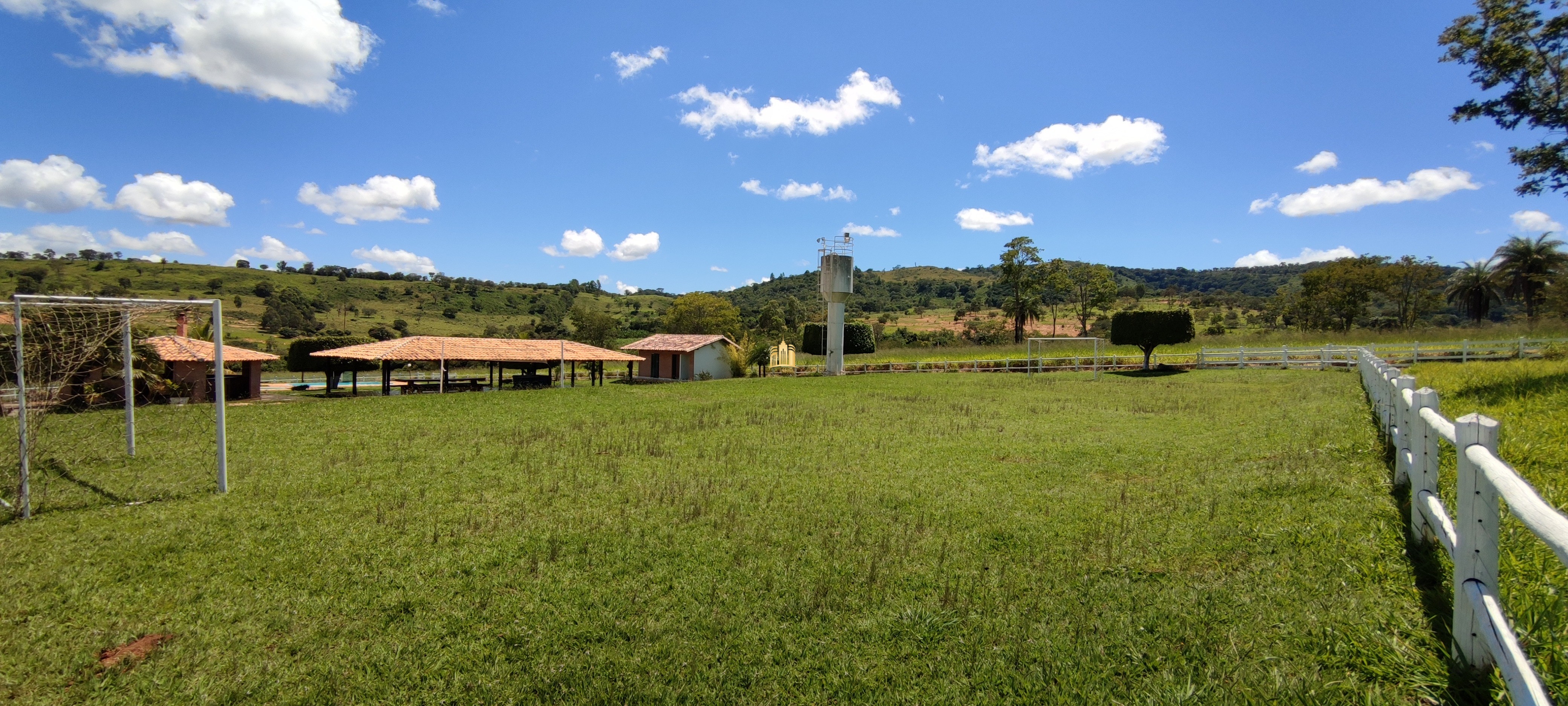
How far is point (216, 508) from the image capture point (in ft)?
24.5

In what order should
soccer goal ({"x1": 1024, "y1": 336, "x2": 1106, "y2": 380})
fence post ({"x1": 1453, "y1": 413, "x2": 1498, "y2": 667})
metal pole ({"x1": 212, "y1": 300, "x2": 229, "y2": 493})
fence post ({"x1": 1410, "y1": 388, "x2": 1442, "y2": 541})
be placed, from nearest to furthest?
1. fence post ({"x1": 1453, "y1": 413, "x2": 1498, "y2": 667})
2. fence post ({"x1": 1410, "y1": 388, "x2": 1442, "y2": 541})
3. metal pole ({"x1": 212, "y1": 300, "x2": 229, "y2": 493})
4. soccer goal ({"x1": 1024, "y1": 336, "x2": 1106, "y2": 380})

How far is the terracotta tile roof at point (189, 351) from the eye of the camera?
813 inches

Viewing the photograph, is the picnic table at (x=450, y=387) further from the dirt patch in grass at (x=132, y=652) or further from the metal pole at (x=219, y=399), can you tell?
the dirt patch in grass at (x=132, y=652)

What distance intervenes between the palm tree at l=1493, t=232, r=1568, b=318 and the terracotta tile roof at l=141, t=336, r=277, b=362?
198ft

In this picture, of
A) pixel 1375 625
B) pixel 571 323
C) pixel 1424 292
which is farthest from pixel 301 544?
pixel 571 323

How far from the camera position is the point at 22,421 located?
23.7 ft

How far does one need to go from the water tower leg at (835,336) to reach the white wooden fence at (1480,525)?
103ft

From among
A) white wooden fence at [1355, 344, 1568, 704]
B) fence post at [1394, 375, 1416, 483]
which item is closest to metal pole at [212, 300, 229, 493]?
white wooden fence at [1355, 344, 1568, 704]

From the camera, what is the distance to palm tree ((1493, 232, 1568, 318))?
36.4m

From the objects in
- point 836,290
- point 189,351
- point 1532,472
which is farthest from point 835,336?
point 1532,472

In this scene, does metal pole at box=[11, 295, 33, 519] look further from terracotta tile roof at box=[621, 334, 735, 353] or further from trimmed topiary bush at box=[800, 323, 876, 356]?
trimmed topiary bush at box=[800, 323, 876, 356]

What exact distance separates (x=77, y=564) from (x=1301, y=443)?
13651 mm

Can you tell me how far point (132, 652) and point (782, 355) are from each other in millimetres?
37400

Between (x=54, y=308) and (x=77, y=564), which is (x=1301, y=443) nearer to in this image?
(x=77, y=564)
